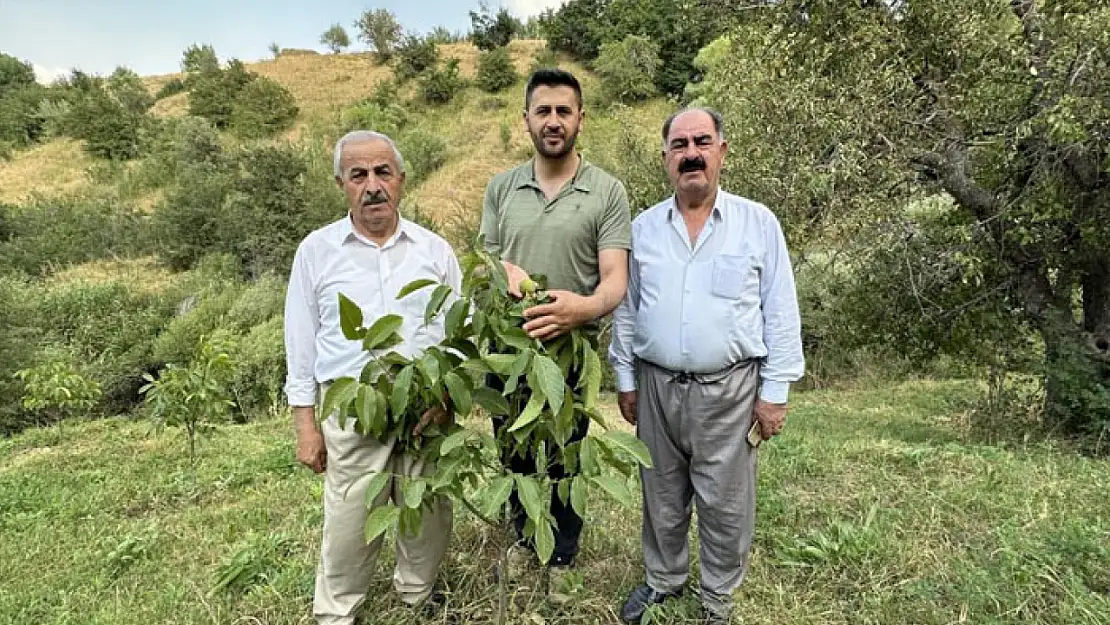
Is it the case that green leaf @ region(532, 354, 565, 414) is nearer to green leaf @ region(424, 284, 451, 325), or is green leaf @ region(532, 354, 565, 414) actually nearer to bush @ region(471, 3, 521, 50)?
green leaf @ region(424, 284, 451, 325)

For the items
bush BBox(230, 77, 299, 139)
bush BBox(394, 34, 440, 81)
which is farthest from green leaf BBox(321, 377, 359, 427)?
bush BBox(394, 34, 440, 81)

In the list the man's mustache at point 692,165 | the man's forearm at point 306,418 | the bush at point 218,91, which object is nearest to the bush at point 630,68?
the bush at point 218,91

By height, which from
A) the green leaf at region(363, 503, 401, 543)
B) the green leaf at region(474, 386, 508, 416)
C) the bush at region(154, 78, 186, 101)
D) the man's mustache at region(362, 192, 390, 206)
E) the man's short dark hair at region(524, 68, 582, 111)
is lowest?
the green leaf at region(363, 503, 401, 543)

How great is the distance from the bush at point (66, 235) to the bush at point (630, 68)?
15.8 m

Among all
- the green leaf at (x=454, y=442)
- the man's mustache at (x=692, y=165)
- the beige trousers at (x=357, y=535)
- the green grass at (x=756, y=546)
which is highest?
the man's mustache at (x=692, y=165)

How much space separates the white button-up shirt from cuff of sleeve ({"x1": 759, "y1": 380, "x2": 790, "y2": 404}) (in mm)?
1034

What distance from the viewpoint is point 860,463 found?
3.68 m

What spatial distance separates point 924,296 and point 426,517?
5.10 metres

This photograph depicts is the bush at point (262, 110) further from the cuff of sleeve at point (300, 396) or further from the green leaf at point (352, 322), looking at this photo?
the green leaf at point (352, 322)

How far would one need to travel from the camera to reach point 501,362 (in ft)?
5.10

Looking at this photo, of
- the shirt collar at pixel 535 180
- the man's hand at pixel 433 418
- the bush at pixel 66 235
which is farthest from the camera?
the bush at pixel 66 235

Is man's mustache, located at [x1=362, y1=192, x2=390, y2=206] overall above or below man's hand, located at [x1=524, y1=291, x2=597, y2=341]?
above

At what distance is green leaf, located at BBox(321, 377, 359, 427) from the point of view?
5.52ft

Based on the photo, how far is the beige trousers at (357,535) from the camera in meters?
2.01
